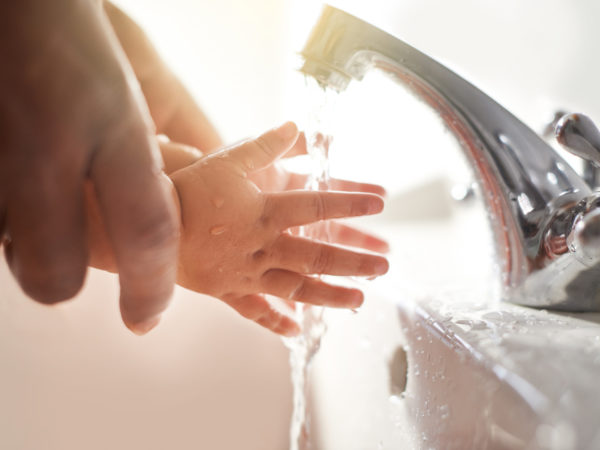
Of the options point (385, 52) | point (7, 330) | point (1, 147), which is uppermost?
point (385, 52)

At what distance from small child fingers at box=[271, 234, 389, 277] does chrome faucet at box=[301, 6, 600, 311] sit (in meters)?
0.11

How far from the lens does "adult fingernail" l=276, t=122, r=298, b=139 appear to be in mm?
427

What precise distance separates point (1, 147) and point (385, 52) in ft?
0.89

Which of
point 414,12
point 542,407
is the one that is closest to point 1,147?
point 542,407

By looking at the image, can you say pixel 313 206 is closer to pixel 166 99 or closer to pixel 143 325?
pixel 143 325

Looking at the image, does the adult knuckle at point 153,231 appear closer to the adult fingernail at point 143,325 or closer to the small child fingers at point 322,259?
the adult fingernail at point 143,325

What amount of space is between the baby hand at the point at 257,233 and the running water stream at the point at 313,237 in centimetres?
3

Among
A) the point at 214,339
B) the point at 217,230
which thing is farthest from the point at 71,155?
the point at 214,339

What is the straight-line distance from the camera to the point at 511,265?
37 cm

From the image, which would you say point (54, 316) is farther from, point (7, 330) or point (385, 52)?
point (385, 52)

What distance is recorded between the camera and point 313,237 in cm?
51

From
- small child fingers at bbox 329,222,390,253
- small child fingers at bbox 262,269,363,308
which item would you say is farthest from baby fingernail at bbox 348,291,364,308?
small child fingers at bbox 329,222,390,253

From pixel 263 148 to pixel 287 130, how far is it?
1.1 inches

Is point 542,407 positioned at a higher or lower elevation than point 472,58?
lower
